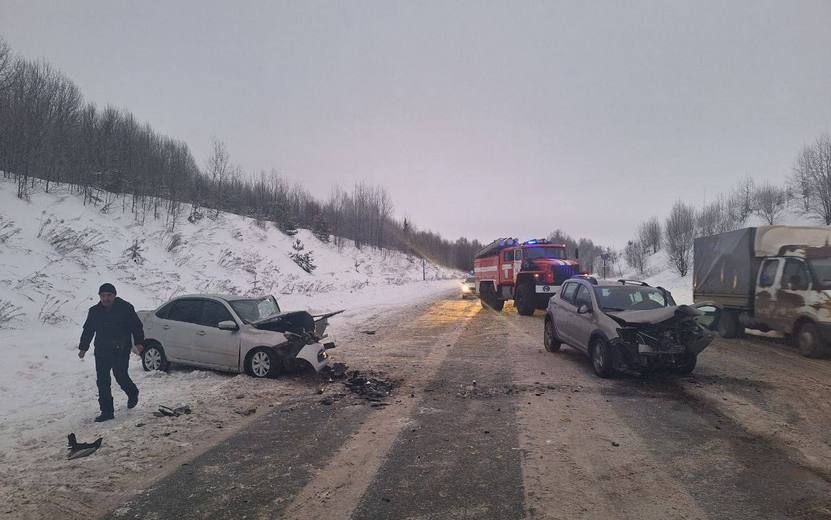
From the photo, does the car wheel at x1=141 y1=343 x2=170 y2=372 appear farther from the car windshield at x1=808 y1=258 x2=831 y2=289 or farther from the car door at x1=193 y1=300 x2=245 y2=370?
the car windshield at x1=808 y1=258 x2=831 y2=289

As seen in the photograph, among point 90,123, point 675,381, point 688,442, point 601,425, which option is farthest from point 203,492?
point 90,123

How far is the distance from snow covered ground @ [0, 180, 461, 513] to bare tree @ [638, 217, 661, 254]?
5373 cm

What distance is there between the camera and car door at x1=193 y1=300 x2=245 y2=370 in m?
8.16

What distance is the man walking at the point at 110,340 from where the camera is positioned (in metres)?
5.80

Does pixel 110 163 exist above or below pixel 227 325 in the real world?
above

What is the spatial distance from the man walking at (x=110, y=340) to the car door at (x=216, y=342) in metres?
1.95

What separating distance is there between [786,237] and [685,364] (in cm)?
708

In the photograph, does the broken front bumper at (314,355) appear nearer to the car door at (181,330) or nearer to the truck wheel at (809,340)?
the car door at (181,330)

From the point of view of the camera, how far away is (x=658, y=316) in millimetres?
7746

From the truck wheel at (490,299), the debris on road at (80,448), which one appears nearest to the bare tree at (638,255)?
the truck wheel at (490,299)

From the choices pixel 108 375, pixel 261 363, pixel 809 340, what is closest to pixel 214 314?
pixel 261 363

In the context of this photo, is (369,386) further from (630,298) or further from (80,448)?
(630,298)

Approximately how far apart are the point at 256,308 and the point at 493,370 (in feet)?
15.8

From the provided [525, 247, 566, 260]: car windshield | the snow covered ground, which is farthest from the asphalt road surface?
[525, 247, 566, 260]: car windshield
